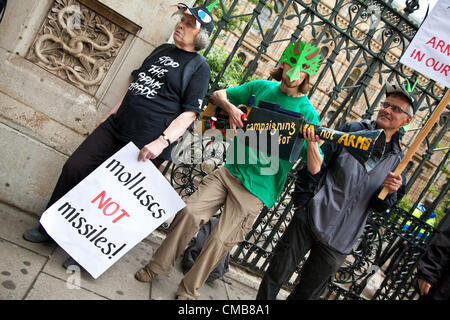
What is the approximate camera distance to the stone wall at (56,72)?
3.19m

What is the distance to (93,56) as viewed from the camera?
3.36 metres

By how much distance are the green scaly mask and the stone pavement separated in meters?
2.14

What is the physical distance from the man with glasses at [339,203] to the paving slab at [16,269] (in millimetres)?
1863

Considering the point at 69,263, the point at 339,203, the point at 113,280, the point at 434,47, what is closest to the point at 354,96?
the point at 434,47

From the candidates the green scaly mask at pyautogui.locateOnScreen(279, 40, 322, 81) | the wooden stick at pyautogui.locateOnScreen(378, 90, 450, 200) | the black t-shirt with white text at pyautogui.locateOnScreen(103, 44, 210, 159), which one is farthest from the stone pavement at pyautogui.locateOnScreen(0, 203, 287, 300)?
the green scaly mask at pyautogui.locateOnScreen(279, 40, 322, 81)

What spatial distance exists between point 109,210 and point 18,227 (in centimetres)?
99

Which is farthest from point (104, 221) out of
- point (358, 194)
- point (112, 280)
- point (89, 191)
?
point (358, 194)

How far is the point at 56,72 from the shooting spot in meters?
3.33

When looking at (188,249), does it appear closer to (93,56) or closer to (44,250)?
(44,250)

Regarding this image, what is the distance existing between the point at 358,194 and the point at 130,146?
1.90m

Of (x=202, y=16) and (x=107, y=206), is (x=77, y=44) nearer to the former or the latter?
(x=202, y=16)

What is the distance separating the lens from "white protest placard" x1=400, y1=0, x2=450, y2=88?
3.07m

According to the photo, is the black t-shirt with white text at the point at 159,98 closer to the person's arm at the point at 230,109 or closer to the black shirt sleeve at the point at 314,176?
the person's arm at the point at 230,109

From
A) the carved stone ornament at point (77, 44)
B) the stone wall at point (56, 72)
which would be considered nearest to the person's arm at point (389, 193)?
the stone wall at point (56, 72)
